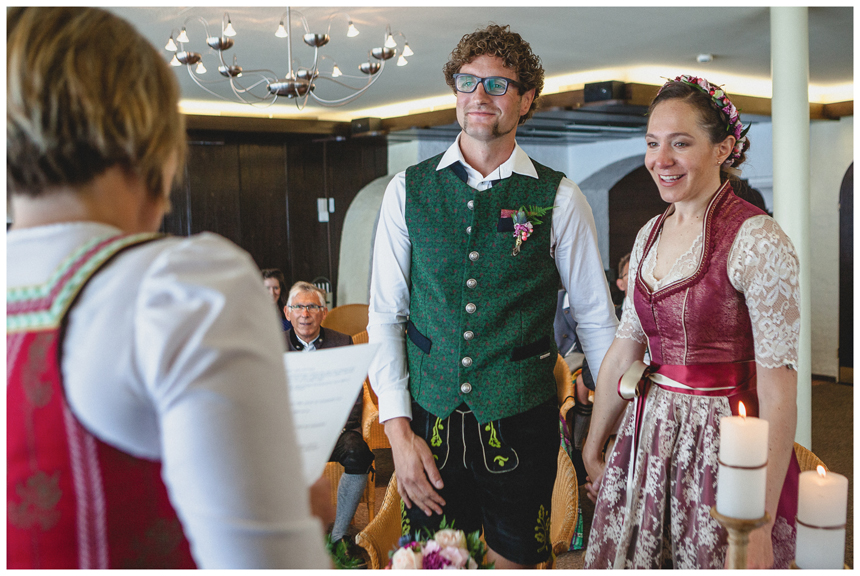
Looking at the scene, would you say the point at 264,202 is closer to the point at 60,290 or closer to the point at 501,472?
the point at 501,472

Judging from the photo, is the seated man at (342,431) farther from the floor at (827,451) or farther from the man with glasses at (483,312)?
the man with glasses at (483,312)

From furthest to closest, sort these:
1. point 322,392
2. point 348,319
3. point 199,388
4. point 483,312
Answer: point 348,319
point 483,312
point 322,392
point 199,388

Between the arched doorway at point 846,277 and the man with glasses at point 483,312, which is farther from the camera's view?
the arched doorway at point 846,277

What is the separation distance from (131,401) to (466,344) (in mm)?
1153

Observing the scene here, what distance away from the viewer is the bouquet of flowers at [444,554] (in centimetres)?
135

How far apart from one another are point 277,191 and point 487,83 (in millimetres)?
8150

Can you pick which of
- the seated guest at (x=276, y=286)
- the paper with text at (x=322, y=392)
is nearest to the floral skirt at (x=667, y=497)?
the paper with text at (x=322, y=392)

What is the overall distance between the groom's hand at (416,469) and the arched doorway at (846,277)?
726cm

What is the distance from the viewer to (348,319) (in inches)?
217

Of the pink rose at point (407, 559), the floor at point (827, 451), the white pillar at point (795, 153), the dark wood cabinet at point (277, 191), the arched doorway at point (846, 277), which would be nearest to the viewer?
the pink rose at point (407, 559)

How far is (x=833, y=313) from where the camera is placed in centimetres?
780

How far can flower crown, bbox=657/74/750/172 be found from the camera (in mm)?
1570

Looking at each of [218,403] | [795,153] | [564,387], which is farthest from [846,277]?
[218,403]

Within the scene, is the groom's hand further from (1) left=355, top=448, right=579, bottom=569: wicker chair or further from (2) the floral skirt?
(1) left=355, top=448, right=579, bottom=569: wicker chair
